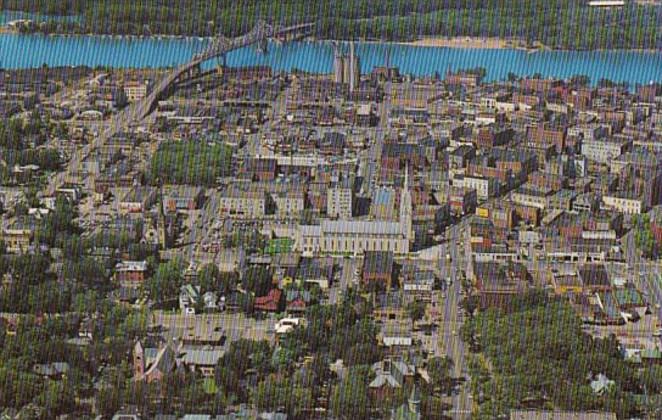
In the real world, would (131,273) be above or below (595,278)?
below

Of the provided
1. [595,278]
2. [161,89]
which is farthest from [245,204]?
[161,89]

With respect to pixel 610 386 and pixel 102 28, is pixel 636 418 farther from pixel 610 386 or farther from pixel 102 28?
pixel 102 28

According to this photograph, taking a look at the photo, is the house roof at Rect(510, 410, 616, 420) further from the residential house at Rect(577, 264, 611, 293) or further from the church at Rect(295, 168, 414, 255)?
the church at Rect(295, 168, 414, 255)

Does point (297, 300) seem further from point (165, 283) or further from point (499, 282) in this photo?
point (499, 282)

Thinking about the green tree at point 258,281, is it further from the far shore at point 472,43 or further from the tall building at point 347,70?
the far shore at point 472,43

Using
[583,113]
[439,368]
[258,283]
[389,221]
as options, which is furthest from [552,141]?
[439,368]

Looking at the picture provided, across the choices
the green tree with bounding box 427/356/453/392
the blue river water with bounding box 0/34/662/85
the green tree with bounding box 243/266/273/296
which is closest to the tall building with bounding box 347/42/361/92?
the blue river water with bounding box 0/34/662/85

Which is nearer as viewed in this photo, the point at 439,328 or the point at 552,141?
the point at 439,328
